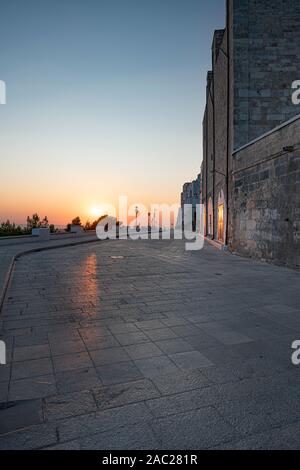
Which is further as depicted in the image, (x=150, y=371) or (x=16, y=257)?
(x=16, y=257)

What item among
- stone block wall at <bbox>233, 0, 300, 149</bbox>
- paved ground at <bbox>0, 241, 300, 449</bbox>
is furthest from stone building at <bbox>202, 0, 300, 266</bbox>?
paved ground at <bbox>0, 241, 300, 449</bbox>

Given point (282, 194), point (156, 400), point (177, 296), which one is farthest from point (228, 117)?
point (156, 400)

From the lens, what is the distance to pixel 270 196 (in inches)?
487

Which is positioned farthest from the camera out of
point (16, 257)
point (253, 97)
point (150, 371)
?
point (253, 97)

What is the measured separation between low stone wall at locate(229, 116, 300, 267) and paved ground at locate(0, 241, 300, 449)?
449cm

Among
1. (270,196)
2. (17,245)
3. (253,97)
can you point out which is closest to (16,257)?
(17,245)

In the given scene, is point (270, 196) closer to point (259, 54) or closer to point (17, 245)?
point (259, 54)

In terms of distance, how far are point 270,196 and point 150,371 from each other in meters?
10.5

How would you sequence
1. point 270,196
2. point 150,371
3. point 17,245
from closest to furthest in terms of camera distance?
point 150,371 < point 270,196 < point 17,245

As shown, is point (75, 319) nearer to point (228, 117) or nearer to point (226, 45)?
point (228, 117)

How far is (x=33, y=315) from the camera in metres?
5.62

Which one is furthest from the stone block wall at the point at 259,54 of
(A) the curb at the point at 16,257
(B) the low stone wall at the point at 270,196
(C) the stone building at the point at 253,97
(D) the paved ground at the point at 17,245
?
(D) the paved ground at the point at 17,245

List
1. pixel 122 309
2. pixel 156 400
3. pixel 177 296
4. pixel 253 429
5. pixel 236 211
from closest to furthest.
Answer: pixel 253 429 → pixel 156 400 → pixel 122 309 → pixel 177 296 → pixel 236 211

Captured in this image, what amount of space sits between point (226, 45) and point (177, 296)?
16.8 m
